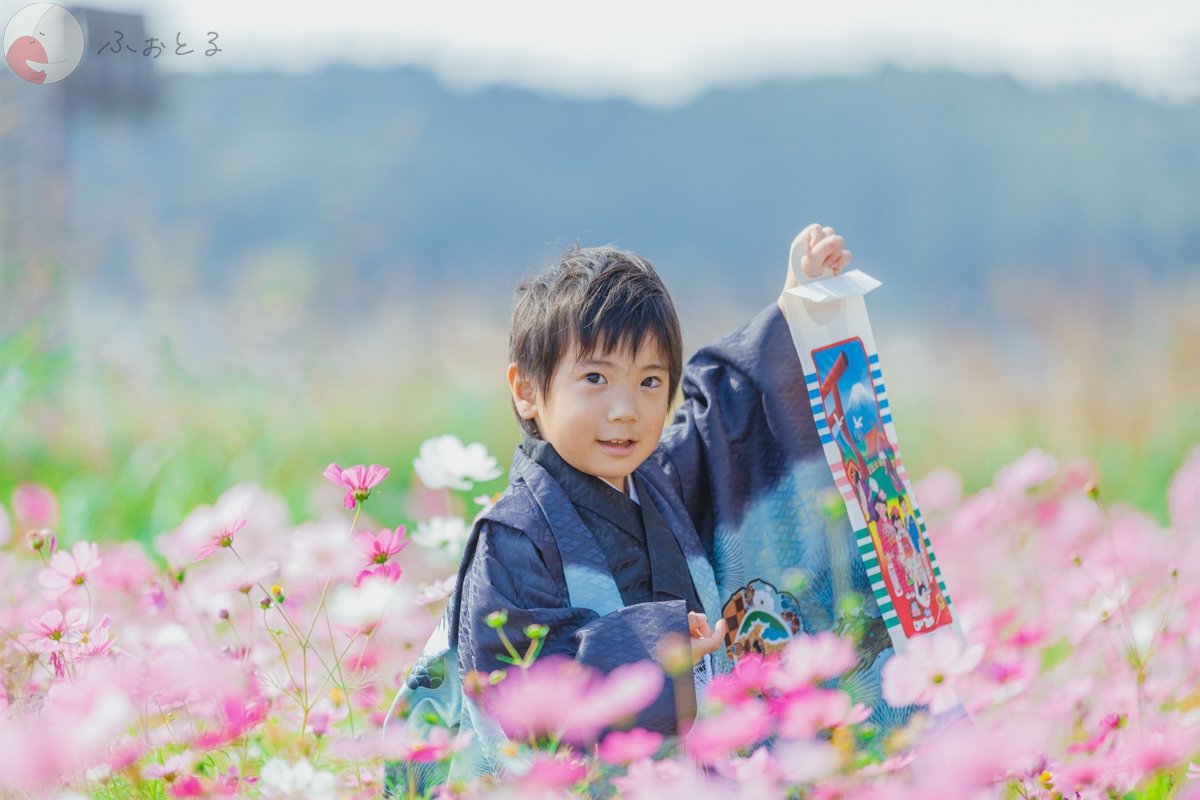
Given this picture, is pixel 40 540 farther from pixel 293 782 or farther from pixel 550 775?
pixel 550 775

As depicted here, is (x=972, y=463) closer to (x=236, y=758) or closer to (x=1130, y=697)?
(x=1130, y=697)

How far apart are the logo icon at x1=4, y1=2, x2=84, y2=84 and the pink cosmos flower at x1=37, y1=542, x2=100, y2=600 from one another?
4.07ft

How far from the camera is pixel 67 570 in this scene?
4.85 feet

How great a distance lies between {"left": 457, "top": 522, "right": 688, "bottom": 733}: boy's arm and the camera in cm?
136

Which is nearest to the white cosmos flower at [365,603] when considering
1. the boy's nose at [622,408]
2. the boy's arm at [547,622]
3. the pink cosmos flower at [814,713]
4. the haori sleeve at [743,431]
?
the boy's arm at [547,622]

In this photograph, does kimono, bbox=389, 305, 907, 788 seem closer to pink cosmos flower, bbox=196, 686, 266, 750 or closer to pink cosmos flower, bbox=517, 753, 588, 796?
pink cosmos flower, bbox=196, 686, 266, 750

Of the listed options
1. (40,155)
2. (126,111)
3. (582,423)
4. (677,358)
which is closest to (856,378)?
(677,358)

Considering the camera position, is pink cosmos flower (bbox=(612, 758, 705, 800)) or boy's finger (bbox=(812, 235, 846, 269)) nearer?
pink cosmos flower (bbox=(612, 758, 705, 800))

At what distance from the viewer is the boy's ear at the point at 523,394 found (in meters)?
1.59

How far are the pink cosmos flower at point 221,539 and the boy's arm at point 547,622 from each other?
26 centimetres

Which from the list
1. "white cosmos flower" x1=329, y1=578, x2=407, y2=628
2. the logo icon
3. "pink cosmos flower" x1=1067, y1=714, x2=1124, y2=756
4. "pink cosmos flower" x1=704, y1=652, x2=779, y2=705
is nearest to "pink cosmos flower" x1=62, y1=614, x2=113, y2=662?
"white cosmos flower" x1=329, y1=578, x2=407, y2=628

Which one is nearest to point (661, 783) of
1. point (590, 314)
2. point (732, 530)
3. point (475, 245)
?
point (590, 314)

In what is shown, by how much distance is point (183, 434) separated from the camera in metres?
3.63

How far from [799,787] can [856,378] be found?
0.66m
